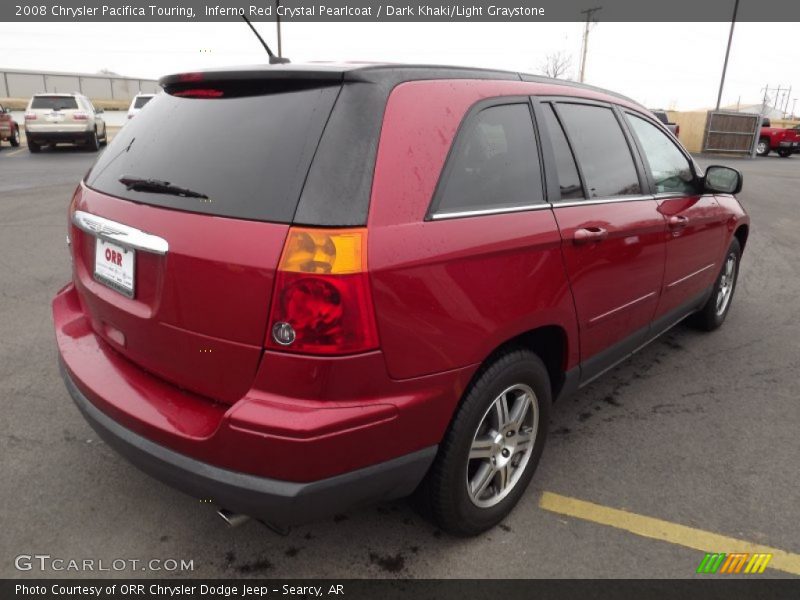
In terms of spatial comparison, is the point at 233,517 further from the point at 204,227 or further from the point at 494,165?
the point at 494,165

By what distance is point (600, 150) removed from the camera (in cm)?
296

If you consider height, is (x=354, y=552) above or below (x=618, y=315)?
below

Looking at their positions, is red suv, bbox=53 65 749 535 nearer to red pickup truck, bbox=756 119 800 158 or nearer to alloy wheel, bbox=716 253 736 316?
alloy wheel, bbox=716 253 736 316

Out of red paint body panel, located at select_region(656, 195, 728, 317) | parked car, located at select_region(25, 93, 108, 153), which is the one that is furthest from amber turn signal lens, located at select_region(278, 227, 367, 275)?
parked car, located at select_region(25, 93, 108, 153)

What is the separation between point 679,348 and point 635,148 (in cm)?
187

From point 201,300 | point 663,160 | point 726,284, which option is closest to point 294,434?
point 201,300

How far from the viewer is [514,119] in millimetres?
2436

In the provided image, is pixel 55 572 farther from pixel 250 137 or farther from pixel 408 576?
pixel 250 137

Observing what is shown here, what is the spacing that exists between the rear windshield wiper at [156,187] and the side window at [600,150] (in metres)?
1.65

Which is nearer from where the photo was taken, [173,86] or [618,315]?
[173,86]

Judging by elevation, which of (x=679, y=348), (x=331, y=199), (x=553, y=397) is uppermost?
(x=331, y=199)

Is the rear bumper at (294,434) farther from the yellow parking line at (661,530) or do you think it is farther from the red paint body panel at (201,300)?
the yellow parking line at (661,530)

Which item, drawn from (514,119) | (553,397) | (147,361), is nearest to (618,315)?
(553,397)

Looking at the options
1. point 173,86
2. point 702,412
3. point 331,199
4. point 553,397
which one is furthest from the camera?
point 702,412
